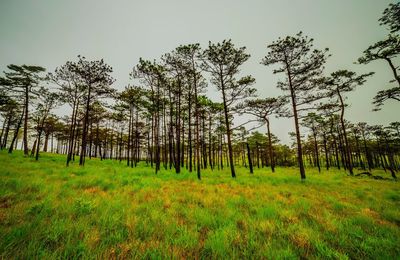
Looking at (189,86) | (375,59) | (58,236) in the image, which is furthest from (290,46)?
(58,236)

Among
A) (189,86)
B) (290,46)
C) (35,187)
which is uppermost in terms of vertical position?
(290,46)

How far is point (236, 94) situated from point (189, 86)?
5.03 metres

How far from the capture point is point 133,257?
8.53 feet

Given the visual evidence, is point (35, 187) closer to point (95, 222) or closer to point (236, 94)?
point (95, 222)

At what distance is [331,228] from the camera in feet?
13.3

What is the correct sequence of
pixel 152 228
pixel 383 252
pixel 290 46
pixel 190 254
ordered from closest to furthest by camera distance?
pixel 190 254 → pixel 383 252 → pixel 152 228 → pixel 290 46

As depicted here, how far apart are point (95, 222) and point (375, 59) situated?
23.9 metres

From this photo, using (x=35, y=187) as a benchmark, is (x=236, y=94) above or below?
above

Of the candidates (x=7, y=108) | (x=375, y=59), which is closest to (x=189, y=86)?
(x=375, y=59)

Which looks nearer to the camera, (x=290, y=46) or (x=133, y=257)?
(x=133, y=257)

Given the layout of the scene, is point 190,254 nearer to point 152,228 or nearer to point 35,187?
point 152,228

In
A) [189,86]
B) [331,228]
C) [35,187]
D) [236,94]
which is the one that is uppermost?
[189,86]

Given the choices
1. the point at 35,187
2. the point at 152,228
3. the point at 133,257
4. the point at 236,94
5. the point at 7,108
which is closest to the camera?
the point at 133,257

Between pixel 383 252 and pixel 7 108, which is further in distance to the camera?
pixel 7 108
